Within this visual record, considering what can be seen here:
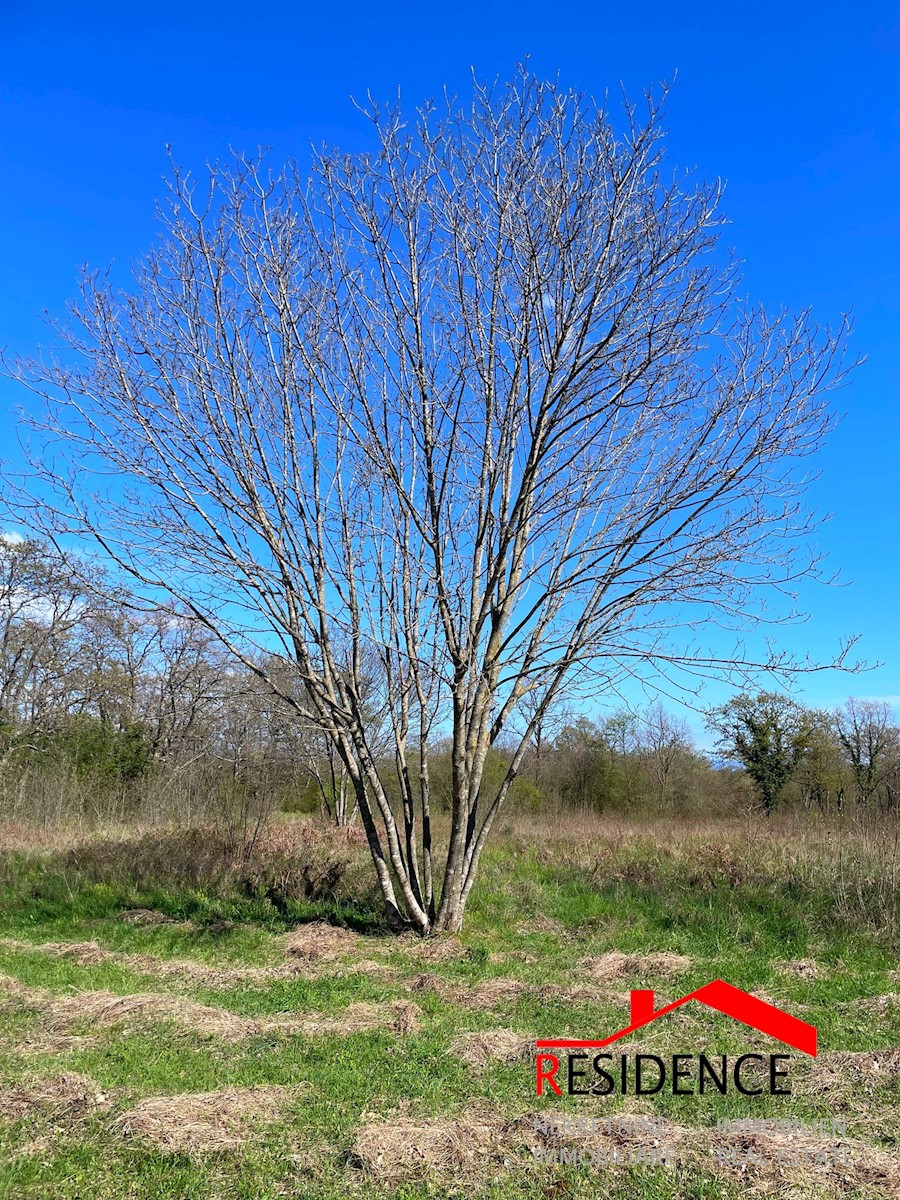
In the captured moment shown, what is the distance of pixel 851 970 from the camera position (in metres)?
6.35

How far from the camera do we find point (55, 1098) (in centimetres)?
369

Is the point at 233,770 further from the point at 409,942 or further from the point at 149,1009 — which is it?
the point at 149,1009

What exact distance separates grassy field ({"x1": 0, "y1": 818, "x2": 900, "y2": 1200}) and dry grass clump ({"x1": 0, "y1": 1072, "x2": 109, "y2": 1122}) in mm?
14

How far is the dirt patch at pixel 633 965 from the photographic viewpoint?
6.19m

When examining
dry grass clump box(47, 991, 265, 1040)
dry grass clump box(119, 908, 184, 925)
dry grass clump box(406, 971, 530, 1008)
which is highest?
dry grass clump box(406, 971, 530, 1008)

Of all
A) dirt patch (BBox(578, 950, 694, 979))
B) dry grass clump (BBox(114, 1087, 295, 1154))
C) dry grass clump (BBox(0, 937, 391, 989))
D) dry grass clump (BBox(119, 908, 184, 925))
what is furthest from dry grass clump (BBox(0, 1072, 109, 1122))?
dry grass clump (BBox(119, 908, 184, 925))

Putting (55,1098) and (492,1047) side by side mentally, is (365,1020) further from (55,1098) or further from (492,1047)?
(55,1098)

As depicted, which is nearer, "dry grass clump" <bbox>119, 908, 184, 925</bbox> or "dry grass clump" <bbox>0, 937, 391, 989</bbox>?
"dry grass clump" <bbox>0, 937, 391, 989</bbox>

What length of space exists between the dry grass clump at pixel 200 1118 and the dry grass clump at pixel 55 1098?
279 millimetres

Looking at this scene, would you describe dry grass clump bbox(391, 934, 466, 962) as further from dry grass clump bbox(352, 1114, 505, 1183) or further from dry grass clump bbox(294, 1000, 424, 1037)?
dry grass clump bbox(352, 1114, 505, 1183)

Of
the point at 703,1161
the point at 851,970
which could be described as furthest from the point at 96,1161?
the point at 851,970

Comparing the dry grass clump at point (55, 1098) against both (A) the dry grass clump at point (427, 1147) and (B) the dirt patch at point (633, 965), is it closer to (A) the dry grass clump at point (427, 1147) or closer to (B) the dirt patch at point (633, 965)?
(A) the dry grass clump at point (427, 1147)

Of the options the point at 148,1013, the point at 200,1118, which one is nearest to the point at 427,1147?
the point at 200,1118

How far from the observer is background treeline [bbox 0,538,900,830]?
13859mm
